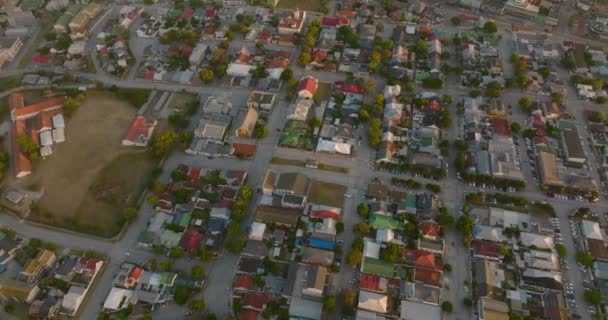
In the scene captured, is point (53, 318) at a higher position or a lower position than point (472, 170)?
lower

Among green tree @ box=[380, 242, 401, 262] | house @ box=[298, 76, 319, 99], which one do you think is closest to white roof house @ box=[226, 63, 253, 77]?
house @ box=[298, 76, 319, 99]

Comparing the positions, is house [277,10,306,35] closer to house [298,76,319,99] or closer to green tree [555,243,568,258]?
house [298,76,319,99]

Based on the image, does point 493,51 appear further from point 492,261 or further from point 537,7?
point 492,261

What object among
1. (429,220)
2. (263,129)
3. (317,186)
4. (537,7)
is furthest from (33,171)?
(537,7)

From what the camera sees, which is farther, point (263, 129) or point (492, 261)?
point (263, 129)

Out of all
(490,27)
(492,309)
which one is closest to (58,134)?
(492,309)

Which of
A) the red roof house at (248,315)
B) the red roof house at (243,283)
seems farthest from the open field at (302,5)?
the red roof house at (248,315)

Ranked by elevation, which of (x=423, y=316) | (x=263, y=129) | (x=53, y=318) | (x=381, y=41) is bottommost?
(x=53, y=318)

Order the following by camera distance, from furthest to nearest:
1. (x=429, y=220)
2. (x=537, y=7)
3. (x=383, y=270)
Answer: (x=537, y=7) < (x=429, y=220) < (x=383, y=270)
